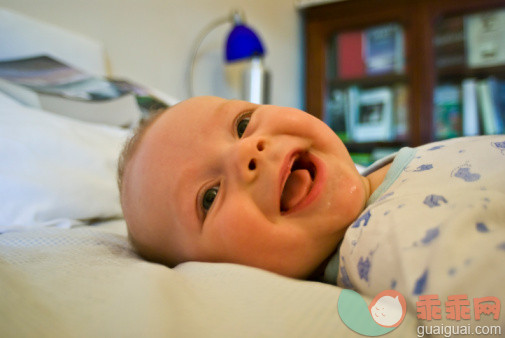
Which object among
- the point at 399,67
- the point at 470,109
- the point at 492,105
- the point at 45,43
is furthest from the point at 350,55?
the point at 45,43

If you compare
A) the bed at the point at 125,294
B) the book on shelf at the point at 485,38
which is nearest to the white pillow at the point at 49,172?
the bed at the point at 125,294

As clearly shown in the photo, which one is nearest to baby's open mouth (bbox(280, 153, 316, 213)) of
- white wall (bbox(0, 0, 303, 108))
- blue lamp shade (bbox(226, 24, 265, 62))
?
white wall (bbox(0, 0, 303, 108))

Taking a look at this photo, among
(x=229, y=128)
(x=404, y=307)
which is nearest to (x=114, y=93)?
(x=229, y=128)

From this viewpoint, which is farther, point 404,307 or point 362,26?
point 362,26

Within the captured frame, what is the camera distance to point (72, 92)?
117cm

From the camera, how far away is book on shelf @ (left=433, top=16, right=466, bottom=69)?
2.49 meters

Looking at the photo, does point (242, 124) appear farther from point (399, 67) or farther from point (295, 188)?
point (399, 67)

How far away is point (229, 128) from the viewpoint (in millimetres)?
657

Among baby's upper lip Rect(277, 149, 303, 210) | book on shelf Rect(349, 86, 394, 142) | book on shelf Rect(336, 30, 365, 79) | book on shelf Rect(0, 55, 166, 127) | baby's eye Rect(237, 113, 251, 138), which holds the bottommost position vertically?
book on shelf Rect(349, 86, 394, 142)

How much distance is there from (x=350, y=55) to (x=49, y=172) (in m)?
2.49

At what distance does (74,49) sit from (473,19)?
8.22 feet

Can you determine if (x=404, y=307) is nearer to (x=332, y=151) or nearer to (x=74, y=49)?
(x=332, y=151)

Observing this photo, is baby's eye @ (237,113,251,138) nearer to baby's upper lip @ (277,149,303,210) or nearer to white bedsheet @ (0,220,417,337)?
baby's upper lip @ (277,149,303,210)

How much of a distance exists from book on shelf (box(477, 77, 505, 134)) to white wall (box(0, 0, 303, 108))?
1.37 metres
